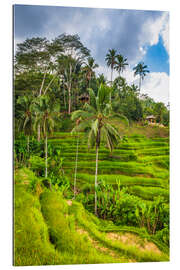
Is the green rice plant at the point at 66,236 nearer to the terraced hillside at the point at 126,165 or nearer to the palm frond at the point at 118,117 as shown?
the terraced hillside at the point at 126,165

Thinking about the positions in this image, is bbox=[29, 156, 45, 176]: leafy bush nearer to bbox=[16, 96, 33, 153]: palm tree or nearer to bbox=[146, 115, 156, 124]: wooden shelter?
bbox=[16, 96, 33, 153]: palm tree

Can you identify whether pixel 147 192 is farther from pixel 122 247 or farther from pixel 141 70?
pixel 141 70

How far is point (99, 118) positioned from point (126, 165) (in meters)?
0.89

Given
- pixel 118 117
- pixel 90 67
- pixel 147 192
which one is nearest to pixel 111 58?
pixel 90 67

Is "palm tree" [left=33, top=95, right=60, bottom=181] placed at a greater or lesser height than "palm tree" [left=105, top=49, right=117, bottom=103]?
lesser

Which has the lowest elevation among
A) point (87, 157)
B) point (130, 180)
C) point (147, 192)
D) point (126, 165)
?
point (147, 192)

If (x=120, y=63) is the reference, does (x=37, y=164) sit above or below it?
below

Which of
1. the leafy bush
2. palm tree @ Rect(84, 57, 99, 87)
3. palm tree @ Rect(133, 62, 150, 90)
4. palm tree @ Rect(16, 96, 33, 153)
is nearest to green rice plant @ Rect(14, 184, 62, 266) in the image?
the leafy bush

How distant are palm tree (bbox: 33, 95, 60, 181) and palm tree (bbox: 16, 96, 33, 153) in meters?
0.10

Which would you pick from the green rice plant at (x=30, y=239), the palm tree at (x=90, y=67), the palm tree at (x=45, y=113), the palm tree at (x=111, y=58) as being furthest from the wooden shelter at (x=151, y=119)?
the green rice plant at (x=30, y=239)

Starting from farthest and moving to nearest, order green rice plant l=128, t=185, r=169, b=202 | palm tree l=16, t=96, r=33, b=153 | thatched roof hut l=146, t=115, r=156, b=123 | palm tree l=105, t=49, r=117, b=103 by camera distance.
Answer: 1. thatched roof hut l=146, t=115, r=156, b=123
2. green rice plant l=128, t=185, r=169, b=202
3. palm tree l=105, t=49, r=117, b=103
4. palm tree l=16, t=96, r=33, b=153

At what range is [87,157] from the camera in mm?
3100

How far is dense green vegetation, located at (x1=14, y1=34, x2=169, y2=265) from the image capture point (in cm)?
274
